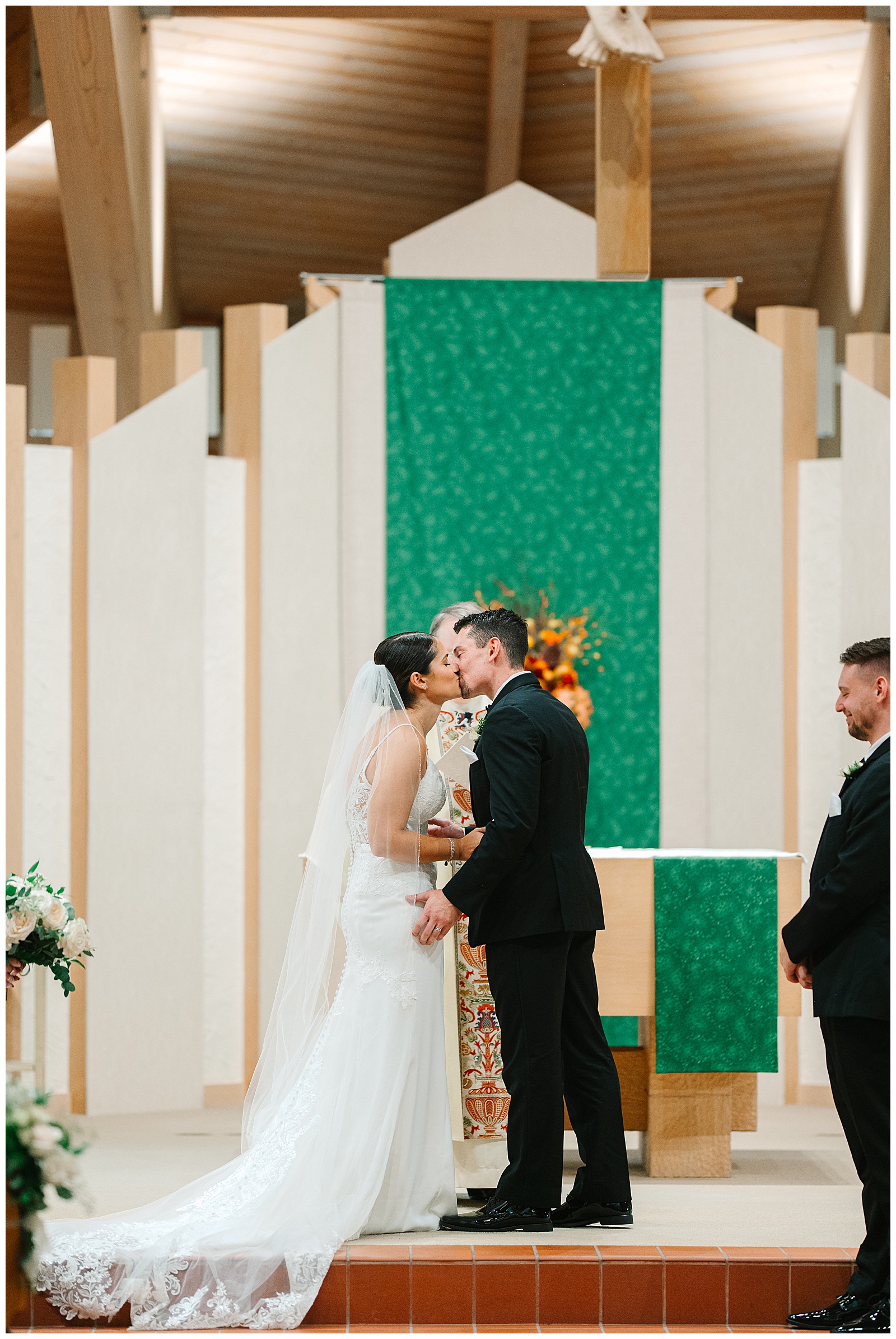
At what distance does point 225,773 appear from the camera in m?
6.42

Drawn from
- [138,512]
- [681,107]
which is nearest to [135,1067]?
[138,512]

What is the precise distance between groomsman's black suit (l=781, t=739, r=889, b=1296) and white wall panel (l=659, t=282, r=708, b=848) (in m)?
3.34

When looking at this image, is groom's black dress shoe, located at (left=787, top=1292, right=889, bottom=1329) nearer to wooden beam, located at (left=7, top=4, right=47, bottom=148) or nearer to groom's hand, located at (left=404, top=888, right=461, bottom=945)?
groom's hand, located at (left=404, top=888, right=461, bottom=945)

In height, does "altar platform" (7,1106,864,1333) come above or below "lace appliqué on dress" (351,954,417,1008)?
below

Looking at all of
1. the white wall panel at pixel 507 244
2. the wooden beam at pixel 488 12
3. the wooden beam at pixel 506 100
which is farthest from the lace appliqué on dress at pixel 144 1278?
the wooden beam at pixel 506 100

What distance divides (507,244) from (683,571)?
1.83 m

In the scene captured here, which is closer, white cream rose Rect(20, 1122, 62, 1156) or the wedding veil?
white cream rose Rect(20, 1122, 62, 1156)

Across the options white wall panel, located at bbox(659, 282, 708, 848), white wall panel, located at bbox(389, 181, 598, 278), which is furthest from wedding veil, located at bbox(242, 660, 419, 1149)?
white wall panel, located at bbox(389, 181, 598, 278)

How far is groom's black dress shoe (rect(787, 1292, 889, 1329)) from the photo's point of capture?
3.12 meters

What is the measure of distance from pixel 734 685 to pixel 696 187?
3.79 meters

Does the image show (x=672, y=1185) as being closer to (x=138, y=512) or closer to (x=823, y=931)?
(x=823, y=931)

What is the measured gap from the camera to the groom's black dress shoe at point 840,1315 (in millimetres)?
3121

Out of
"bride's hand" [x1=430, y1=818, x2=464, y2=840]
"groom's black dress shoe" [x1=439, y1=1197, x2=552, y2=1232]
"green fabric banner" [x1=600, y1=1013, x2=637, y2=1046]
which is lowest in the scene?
"green fabric banner" [x1=600, y1=1013, x2=637, y2=1046]

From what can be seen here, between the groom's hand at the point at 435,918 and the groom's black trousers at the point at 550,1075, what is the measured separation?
5.0 inches
